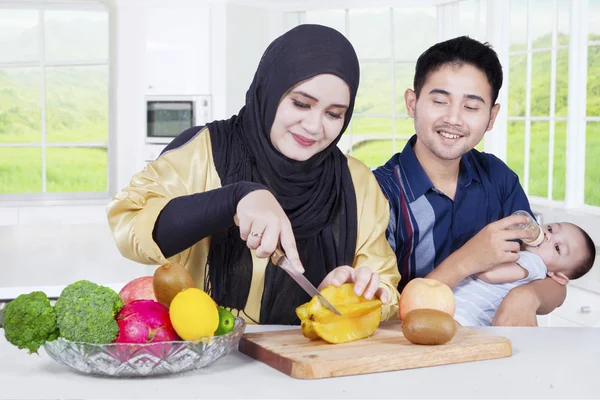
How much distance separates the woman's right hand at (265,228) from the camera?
127 cm

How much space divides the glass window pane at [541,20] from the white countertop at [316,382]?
328 centimetres

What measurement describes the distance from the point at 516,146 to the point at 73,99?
9.22 feet

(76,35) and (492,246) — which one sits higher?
(76,35)

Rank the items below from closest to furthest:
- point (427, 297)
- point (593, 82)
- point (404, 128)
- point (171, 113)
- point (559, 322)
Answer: point (427, 297) → point (559, 322) → point (593, 82) → point (171, 113) → point (404, 128)

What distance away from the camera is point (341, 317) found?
1348 mm

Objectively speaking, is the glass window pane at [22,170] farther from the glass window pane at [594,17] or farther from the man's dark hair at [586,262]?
the man's dark hair at [586,262]

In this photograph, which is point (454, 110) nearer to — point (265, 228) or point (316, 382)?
point (265, 228)

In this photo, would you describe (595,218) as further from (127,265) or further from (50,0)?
(50,0)

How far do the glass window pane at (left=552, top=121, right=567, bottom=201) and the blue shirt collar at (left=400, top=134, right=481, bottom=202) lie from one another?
6.85 ft

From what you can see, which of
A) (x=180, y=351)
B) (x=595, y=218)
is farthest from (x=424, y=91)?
(x=595, y=218)

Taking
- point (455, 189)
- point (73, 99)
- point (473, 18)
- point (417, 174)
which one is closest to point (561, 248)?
point (455, 189)

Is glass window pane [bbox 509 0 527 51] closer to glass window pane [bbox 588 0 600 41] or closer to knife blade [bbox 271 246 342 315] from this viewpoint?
glass window pane [bbox 588 0 600 41]

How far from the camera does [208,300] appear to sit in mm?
1186

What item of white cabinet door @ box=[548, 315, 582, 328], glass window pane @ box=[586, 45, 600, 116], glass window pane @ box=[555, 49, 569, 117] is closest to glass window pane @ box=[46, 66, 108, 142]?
glass window pane @ box=[555, 49, 569, 117]
